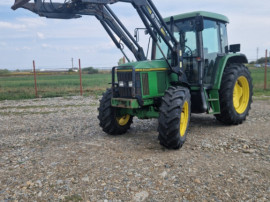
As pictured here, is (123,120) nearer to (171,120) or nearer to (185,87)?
(185,87)

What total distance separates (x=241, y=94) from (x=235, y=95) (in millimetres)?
285

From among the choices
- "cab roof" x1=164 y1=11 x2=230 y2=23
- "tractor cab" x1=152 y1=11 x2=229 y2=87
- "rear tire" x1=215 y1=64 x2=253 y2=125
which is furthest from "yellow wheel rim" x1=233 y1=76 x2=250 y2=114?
"cab roof" x1=164 y1=11 x2=230 y2=23

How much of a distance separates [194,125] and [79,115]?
3.84 m

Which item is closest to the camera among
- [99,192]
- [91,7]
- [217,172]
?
[99,192]

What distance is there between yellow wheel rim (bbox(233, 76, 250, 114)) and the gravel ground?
530 millimetres

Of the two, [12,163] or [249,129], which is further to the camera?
[249,129]

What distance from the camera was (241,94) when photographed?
23.6ft

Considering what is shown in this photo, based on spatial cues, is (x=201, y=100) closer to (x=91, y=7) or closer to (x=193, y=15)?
(x=193, y=15)

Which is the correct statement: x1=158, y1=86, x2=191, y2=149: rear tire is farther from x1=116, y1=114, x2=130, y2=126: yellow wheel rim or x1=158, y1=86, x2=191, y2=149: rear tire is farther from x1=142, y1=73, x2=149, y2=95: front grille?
x1=116, y1=114, x2=130, y2=126: yellow wheel rim

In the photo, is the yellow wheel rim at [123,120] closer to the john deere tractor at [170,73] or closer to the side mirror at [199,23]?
the john deere tractor at [170,73]

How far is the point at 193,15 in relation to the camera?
19.6ft

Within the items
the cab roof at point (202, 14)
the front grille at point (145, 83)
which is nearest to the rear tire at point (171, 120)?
the front grille at point (145, 83)

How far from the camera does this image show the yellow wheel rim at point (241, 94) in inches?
275

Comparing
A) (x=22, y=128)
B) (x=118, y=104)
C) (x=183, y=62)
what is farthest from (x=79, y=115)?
(x=183, y=62)
